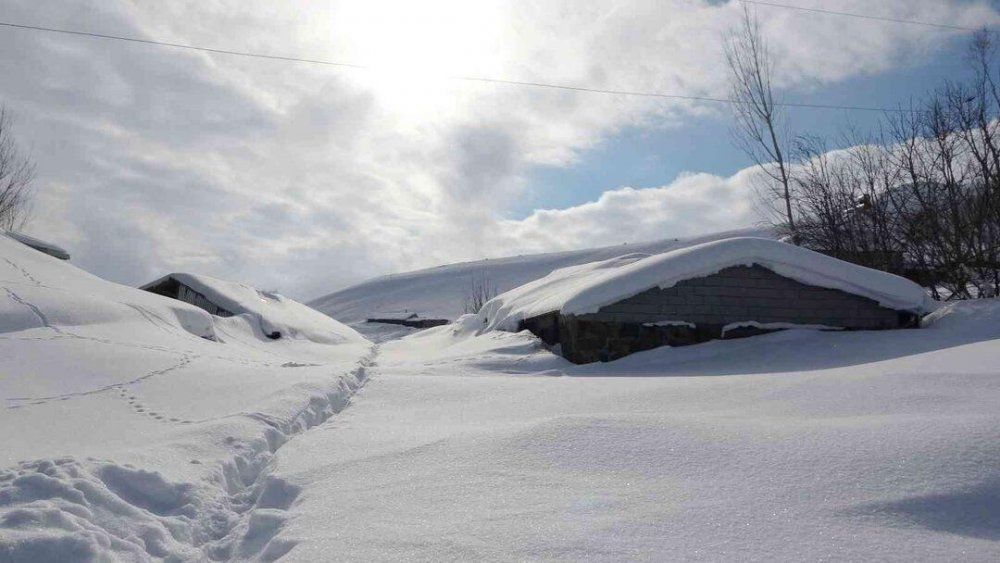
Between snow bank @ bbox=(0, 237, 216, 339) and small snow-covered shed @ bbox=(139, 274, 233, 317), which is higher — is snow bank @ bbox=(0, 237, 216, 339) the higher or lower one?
the lower one

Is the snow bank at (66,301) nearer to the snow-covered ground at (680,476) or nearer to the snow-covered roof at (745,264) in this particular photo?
the snow-covered ground at (680,476)

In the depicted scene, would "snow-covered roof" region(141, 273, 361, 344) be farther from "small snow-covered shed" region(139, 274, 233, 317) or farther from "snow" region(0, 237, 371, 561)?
"snow" region(0, 237, 371, 561)

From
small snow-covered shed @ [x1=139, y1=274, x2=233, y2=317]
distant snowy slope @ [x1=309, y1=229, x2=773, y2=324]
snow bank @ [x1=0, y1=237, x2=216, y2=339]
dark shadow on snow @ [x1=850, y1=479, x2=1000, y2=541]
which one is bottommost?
dark shadow on snow @ [x1=850, y1=479, x2=1000, y2=541]

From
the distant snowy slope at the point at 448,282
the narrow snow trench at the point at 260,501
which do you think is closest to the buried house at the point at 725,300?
the narrow snow trench at the point at 260,501

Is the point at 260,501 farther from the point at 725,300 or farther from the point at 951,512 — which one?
the point at 725,300

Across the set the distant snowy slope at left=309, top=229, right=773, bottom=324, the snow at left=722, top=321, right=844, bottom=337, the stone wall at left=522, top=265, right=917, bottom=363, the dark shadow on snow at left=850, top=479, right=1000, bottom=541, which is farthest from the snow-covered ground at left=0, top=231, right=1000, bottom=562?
the distant snowy slope at left=309, top=229, right=773, bottom=324

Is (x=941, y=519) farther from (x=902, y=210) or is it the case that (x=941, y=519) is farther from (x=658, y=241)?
(x=658, y=241)

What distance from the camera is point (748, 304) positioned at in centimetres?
1145

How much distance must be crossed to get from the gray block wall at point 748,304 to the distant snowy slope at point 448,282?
153ft

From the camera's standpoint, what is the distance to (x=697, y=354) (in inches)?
429

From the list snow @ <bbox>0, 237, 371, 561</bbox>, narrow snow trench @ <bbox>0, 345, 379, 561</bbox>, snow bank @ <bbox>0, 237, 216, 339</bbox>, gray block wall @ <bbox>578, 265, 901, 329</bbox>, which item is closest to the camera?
narrow snow trench @ <bbox>0, 345, 379, 561</bbox>

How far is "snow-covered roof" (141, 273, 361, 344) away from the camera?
2067cm

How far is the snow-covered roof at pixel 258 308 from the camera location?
67.8ft

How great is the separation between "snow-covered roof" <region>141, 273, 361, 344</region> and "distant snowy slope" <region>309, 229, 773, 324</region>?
33.0m
